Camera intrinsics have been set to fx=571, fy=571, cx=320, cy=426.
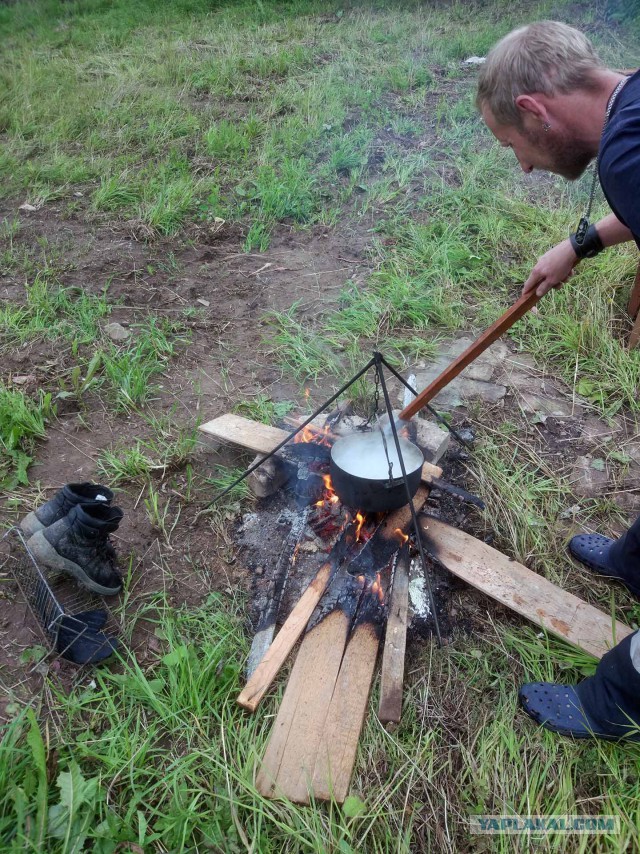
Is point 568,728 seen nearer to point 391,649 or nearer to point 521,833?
point 521,833

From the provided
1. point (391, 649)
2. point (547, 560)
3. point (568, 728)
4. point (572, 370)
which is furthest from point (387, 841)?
point (572, 370)

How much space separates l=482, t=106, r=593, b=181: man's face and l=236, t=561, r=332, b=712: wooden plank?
177 cm

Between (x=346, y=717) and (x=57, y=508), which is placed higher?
(x=57, y=508)

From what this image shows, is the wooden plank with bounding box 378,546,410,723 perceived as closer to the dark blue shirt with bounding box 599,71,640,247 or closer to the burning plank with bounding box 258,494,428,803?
the burning plank with bounding box 258,494,428,803

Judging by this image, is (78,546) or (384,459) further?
(384,459)

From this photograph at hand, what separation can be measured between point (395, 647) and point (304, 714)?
1.35 ft

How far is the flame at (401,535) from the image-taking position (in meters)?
2.51

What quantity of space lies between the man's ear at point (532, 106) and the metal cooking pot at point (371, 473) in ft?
4.43

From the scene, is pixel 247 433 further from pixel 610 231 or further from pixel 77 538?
pixel 610 231

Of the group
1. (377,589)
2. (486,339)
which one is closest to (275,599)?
(377,589)

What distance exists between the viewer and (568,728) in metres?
1.96

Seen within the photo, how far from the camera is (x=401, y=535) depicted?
2.52m

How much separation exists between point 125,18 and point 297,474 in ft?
32.5

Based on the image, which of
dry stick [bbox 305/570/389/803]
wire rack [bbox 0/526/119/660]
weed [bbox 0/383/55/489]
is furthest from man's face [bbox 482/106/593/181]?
weed [bbox 0/383/55/489]
